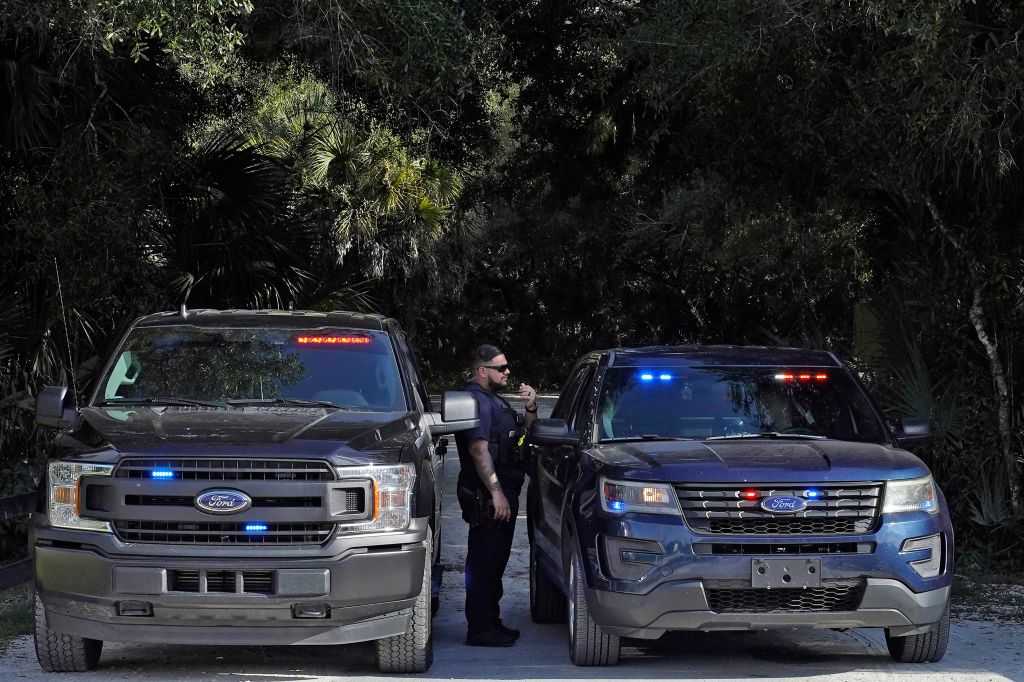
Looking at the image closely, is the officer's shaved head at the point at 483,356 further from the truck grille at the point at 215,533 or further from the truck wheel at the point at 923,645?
the truck wheel at the point at 923,645

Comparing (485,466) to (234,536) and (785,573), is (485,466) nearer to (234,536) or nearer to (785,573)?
(234,536)

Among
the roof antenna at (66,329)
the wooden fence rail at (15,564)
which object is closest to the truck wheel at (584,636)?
the wooden fence rail at (15,564)

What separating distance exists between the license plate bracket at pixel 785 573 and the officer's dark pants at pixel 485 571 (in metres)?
2.11

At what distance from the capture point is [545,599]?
9.45 metres

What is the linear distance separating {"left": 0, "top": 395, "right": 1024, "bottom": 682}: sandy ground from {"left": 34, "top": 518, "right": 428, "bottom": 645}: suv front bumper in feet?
1.83

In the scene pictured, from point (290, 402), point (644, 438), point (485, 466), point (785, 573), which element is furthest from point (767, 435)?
point (290, 402)

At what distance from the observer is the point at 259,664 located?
7.99 m

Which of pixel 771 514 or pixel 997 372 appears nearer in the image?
pixel 771 514

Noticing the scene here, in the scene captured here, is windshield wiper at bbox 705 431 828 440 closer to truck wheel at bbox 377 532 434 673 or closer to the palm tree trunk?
truck wheel at bbox 377 532 434 673

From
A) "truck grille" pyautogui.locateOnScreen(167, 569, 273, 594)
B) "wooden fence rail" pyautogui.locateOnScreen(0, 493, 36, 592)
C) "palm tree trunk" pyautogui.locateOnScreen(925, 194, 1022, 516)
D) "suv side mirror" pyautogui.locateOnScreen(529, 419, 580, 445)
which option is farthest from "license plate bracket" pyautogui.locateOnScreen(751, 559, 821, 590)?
"palm tree trunk" pyautogui.locateOnScreen(925, 194, 1022, 516)

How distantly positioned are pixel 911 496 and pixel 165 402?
399cm

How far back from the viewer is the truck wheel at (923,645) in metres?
7.80

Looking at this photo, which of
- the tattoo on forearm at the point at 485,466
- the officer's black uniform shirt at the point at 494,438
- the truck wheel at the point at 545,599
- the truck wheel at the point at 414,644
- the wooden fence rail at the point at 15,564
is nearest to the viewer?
the truck wheel at the point at 414,644

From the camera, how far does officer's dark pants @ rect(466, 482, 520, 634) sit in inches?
343
